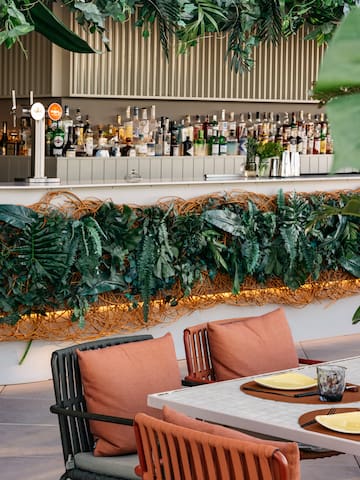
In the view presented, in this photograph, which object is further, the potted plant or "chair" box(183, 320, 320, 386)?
the potted plant

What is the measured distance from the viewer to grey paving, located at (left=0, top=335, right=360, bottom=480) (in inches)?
172

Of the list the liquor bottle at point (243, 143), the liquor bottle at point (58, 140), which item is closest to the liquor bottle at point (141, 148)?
the liquor bottle at point (58, 140)

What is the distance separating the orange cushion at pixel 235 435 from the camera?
2059 millimetres

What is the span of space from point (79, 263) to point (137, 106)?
3.59 meters

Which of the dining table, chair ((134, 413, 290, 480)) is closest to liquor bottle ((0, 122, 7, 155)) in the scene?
the dining table

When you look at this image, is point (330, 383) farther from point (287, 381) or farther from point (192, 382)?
point (192, 382)

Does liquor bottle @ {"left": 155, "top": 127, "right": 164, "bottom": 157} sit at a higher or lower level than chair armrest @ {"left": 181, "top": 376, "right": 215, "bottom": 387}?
higher

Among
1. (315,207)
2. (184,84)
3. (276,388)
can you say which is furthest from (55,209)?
(184,84)

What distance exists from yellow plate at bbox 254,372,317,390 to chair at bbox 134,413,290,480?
83cm

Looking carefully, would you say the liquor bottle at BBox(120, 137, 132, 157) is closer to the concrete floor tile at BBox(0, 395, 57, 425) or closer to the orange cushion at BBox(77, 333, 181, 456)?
the concrete floor tile at BBox(0, 395, 57, 425)

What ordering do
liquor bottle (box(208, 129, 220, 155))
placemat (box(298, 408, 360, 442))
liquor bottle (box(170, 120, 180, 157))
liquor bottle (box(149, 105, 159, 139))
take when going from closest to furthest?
placemat (box(298, 408, 360, 442)) → liquor bottle (box(149, 105, 159, 139)) → liquor bottle (box(170, 120, 180, 157)) → liquor bottle (box(208, 129, 220, 155))

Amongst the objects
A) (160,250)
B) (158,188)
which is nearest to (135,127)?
(158,188)

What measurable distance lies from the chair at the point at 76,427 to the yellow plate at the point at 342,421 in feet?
2.20

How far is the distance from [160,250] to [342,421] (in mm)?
3790
